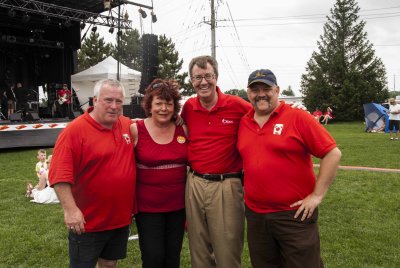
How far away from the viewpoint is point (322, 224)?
193 inches

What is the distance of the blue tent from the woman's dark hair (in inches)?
734

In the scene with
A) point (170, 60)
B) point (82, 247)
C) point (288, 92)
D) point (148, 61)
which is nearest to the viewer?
point (82, 247)

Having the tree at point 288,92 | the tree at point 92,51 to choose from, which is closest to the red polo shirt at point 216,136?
the tree at point 92,51

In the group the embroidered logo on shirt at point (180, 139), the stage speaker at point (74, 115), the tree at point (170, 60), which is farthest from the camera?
the tree at point (170, 60)

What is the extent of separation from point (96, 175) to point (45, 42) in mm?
15583

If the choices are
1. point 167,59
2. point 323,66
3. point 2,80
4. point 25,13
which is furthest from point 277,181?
point 167,59

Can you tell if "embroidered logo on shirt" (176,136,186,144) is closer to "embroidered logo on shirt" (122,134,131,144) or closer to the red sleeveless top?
the red sleeveless top

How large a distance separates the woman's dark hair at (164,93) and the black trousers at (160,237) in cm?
78

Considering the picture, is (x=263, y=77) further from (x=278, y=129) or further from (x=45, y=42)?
(x=45, y=42)

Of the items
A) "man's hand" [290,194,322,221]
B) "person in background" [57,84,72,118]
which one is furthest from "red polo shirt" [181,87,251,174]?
"person in background" [57,84,72,118]

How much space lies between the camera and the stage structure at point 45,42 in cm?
1480

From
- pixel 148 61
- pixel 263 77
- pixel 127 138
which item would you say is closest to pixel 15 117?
pixel 148 61

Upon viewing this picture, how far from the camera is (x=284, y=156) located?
2.48 meters

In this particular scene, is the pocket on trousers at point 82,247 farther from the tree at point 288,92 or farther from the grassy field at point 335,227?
the tree at point 288,92
